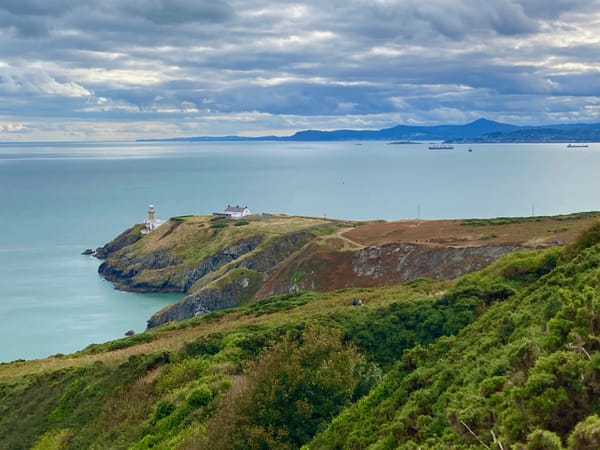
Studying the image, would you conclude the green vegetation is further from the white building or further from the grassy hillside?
the white building

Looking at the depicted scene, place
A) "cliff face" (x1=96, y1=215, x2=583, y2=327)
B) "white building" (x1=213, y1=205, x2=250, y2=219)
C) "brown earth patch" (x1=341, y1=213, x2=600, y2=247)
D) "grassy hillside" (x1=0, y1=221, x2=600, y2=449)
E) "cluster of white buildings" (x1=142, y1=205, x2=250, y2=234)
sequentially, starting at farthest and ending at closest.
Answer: "cluster of white buildings" (x1=142, y1=205, x2=250, y2=234) < "white building" (x1=213, y1=205, x2=250, y2=219) < "cliff face" (x1=96, y1=215, x2=583, y2=327) < "brown earth patch" (x1=341, y1=213, x2=600, y2=247) < "grassy hillside" (x1=0, y1=221, x2=600, y2=449)

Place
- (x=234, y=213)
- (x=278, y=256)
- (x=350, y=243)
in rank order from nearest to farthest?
(x=350, y=243) < (x=278, y=256) < (x=234, y=213)

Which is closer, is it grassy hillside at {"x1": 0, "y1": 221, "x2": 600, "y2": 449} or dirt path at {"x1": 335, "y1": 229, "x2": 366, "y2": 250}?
grassy hillside at {"x1": 0, "y1": 221, "x2": 600, "y2": 449}

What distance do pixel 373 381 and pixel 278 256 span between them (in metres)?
70.2

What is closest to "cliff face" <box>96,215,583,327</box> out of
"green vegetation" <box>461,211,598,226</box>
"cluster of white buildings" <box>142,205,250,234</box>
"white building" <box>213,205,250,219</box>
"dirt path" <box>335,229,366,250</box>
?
"dirt path" <box>335,229,366,250</box>

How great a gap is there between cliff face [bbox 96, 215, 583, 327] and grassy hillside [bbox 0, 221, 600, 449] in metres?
26.3

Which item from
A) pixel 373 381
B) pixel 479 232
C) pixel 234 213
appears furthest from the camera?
pixel 234 213

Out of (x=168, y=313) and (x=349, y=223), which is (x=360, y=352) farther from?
(x=349, y=223)

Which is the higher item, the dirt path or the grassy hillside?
the grassy hillside

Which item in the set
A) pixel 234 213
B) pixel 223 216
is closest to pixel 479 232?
pixel 234 213

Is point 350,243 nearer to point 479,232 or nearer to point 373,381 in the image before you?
point 479,232

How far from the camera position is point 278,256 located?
301ft

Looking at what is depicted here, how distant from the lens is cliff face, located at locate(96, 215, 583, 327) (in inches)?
2554

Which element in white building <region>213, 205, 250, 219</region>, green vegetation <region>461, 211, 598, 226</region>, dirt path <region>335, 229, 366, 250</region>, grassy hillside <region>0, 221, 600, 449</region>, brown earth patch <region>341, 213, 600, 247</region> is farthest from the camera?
white building <region>213, 205, 250, 219</region>
